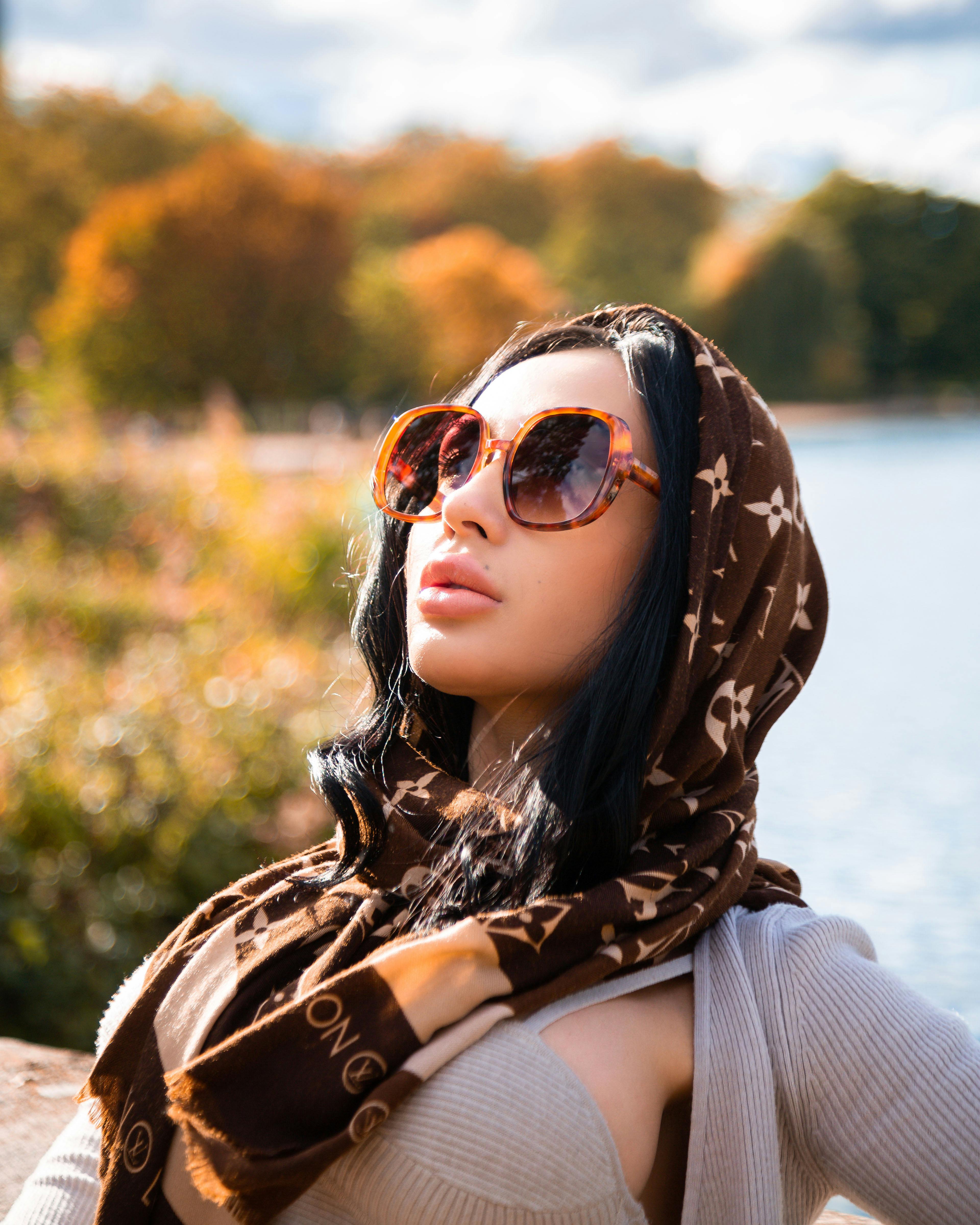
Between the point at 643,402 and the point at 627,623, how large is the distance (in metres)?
0.27

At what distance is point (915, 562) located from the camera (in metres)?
9.07

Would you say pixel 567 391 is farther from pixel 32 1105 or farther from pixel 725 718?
pixel 32 1105

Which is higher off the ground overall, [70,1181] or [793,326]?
[793,326]

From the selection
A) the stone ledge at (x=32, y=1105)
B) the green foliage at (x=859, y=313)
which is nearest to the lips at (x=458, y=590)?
the stone ledge at (x=32, y=1105)

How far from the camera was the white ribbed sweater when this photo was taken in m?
0.94

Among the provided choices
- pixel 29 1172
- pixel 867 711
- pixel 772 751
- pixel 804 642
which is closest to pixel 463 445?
pixel 804 642

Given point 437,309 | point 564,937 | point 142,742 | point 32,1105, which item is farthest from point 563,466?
point 437,309

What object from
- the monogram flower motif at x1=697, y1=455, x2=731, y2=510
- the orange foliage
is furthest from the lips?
the orange foliage

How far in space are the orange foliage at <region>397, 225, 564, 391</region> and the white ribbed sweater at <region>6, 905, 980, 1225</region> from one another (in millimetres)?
28687

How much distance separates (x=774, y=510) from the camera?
3.94 feet

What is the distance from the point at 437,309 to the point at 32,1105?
30933 mm

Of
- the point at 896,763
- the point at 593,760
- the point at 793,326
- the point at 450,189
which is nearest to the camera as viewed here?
the point at 593,760

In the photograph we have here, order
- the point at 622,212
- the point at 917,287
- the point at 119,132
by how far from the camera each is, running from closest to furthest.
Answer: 1. the point at 917,287
2. the point at 119,132
3. the point at 622,212

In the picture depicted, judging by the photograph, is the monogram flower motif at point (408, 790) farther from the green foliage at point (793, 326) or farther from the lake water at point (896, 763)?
the green foliage at point (793, 326)
